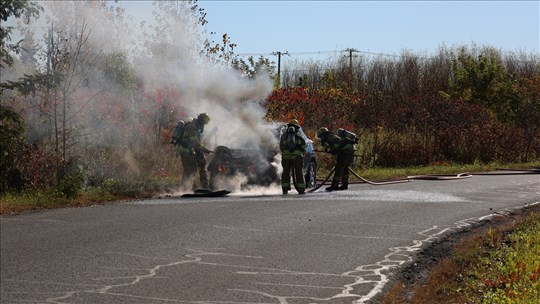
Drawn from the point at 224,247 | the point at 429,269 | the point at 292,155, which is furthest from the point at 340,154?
the point at 429,269

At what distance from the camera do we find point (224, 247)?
42.1ft

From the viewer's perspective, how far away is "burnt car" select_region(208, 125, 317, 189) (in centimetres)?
2231

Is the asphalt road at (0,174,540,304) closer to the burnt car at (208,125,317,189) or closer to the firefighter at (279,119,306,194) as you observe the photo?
the firefighter at (279,119,306,194)

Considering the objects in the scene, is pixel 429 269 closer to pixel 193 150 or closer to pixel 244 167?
pixel 244 167

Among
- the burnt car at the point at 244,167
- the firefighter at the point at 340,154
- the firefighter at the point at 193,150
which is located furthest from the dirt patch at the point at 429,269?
the firefighter at the point at 193,150

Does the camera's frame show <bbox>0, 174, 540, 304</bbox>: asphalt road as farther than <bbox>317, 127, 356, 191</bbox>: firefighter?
No

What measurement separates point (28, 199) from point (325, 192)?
7.56 metres

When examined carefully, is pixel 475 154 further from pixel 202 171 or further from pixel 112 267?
pixel 112 267

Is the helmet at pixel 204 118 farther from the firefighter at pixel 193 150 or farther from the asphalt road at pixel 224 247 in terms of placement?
the asphalt road at pixel 224 247

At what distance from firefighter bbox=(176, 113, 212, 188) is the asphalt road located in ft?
6.94

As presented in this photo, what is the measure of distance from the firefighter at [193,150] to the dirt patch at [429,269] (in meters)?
8.26

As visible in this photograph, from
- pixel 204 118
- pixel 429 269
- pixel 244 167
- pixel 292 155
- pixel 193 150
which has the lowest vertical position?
pixel 429 269

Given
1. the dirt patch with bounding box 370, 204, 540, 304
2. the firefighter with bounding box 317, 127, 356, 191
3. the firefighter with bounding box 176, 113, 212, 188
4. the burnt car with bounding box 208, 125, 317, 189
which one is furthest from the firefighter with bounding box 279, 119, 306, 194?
the dirt patch with bounding box 370, 204, 540, 304

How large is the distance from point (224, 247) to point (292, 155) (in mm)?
8813
